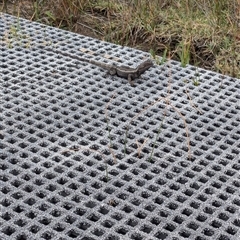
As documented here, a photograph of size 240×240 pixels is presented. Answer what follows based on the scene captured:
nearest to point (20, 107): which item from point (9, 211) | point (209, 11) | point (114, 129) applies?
point (114, 129)

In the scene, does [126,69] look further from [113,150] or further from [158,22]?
[158,22]

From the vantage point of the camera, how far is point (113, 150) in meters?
2.76

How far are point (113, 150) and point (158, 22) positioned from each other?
195cm

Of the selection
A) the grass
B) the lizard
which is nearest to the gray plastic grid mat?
the lizard

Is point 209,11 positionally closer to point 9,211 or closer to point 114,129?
point 114,129

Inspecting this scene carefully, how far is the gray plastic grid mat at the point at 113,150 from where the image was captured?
2320 mm

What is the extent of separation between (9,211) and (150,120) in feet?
3.17

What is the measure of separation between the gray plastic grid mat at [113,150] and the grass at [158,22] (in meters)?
0.50

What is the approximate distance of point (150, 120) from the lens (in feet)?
9.88

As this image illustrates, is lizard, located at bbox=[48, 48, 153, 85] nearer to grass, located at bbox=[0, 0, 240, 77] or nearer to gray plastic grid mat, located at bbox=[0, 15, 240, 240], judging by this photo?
gray plastic grid mat, located at bbox=[0, 15, 240, 240]

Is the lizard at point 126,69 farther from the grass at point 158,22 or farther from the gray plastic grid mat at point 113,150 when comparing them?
the grass at point 158,22

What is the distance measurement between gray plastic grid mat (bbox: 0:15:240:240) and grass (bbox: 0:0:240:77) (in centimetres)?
50

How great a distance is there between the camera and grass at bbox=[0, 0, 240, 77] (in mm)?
4098

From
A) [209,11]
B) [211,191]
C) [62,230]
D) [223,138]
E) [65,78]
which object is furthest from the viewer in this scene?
[209,11]
